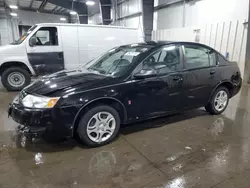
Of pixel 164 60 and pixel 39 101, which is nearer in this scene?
pixel 39 101

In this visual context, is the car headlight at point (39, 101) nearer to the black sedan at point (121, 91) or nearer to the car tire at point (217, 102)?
the black sedan at point (121, 91)

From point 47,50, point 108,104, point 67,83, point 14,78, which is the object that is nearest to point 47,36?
point 47,50

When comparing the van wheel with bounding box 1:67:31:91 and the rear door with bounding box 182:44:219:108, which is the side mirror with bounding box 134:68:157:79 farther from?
the van wheel with bounding box 1:67:31:91

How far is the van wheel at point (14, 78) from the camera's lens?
5.80 meters

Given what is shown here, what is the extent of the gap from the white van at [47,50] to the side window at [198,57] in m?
3.72

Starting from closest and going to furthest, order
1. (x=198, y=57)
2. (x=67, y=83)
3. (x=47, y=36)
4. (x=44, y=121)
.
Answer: (x=44, y=121), (x=67, y=83), (x=198, y=57), (x=47, y=36)

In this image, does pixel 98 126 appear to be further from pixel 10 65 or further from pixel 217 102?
pixel 10 65

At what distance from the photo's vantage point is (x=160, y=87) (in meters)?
2.98

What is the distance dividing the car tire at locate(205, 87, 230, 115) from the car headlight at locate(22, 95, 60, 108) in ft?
9.18

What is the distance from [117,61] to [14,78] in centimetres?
415

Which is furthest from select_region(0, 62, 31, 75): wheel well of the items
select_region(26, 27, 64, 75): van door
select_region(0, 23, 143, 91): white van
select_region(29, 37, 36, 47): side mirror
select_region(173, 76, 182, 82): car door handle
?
select_region(173, 76, 182, 82): car door handle

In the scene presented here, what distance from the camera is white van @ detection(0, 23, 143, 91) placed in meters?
5.68

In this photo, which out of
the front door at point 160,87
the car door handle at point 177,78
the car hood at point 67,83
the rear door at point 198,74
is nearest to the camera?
the car hood at point 67,83

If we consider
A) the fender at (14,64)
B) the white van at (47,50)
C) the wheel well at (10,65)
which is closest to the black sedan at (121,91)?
the white van at (47,50)
